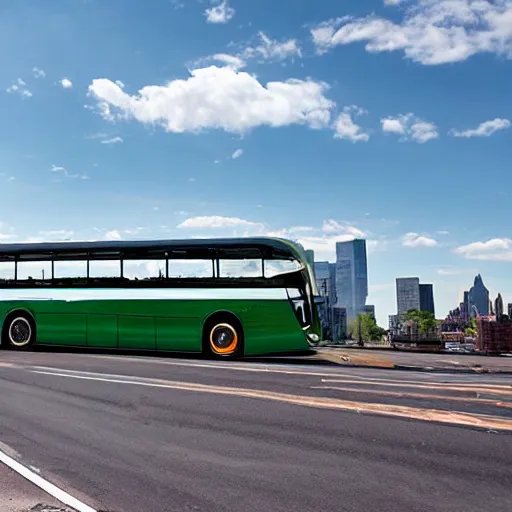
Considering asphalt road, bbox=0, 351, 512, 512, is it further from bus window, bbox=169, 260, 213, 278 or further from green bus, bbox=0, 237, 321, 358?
bus window, bbox=169, 260, 213, 278

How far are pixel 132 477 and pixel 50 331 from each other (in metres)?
15.2

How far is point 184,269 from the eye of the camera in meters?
18.6

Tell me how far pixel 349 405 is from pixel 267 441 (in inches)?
98.3

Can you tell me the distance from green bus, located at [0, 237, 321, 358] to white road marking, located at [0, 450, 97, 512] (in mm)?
11199

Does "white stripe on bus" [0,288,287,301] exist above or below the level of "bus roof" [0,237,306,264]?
below

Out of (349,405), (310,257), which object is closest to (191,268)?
(310,257)

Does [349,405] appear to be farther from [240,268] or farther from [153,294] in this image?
[153,294]

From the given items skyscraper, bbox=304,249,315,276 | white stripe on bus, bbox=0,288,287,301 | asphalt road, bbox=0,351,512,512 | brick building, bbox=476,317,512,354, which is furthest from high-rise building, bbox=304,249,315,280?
brick building, bbox=476,317,512,354

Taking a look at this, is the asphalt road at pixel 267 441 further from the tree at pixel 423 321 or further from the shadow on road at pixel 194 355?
the tree at pixel 423 321

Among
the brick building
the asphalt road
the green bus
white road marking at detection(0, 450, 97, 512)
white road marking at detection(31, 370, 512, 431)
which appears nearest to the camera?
white road marking at detection(0, 450, 97, 512)

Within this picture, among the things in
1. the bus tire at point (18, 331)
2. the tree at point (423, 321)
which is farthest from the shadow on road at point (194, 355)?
the tree at point (423, 321)

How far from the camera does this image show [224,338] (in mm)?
18156

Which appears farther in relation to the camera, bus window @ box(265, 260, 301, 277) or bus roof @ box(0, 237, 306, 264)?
bus roof @ box(0, 237, 306, 264)

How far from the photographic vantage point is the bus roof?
1828 centimetres
